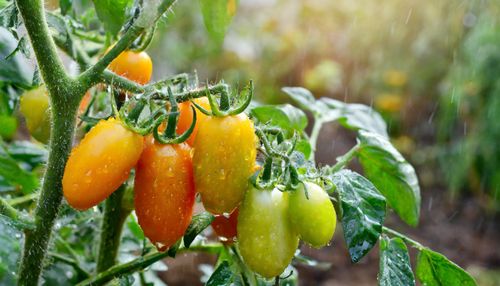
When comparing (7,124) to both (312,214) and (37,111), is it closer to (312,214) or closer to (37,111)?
(37,111)

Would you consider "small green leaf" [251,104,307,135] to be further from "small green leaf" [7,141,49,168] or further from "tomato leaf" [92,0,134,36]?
"small green leaf" [7,141,49,168]

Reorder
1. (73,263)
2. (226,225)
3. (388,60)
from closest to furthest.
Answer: (226,225) → (73,263) → (388,60)

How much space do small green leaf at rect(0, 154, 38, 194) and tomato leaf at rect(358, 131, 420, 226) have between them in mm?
488

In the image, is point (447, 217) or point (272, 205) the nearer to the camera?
point (272, 205)

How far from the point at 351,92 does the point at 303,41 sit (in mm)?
528

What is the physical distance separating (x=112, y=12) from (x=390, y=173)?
408 millimetres

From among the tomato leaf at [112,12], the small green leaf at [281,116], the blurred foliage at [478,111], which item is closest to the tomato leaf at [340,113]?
the small green leaf at [281,116]

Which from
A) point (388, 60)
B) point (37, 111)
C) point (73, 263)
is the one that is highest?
point (37, 111)

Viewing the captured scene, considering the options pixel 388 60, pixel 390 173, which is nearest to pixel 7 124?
pixel 390 173

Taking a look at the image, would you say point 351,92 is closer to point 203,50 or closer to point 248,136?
point 203,50

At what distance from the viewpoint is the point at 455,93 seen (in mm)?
3750

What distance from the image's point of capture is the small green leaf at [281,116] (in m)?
0.93

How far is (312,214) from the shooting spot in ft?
2.23

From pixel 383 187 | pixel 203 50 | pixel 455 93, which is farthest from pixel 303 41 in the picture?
pixel 383 187
